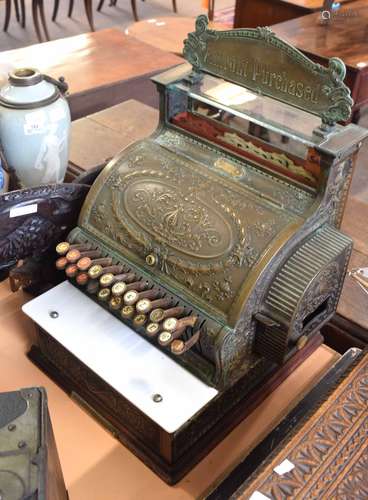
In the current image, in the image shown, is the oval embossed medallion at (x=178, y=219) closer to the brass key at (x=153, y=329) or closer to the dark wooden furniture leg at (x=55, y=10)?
the brass key at (x=153, y=329)

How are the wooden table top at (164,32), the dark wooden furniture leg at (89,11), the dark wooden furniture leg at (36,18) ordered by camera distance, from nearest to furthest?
the wooden table top at (164,32)
the dark wooden furniture leg at (36,18)
the dark wooden furniture leg at (89,11)

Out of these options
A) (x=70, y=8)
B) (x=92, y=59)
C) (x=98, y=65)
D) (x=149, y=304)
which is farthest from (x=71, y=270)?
(x=70, y=8)

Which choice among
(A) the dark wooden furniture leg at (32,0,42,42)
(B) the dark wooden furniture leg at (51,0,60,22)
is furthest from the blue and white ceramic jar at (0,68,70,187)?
(B) the dark wooden furniture leg at (51,0,60,22)

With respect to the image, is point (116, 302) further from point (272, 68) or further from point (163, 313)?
point (272, 68)

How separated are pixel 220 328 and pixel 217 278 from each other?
0.13 meters

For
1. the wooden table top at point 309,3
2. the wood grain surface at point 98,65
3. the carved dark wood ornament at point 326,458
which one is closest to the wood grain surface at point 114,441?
the carved dark wood ornament at point 326,458

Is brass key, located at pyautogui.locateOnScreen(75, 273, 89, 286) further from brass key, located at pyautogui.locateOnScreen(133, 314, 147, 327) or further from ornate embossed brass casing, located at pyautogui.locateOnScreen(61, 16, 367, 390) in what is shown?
brass key, located at pyautogui.locateOnScreen(133, 314, 147, 327)

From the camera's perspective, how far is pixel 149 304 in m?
1.50

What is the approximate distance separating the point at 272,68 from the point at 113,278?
0.70 m

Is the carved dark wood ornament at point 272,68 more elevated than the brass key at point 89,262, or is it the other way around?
the carved dark wood ornament at point 272,68

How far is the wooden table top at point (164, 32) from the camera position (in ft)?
13.5

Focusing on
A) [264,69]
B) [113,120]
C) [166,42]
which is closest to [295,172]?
[264,69]

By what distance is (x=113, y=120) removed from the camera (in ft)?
9.11

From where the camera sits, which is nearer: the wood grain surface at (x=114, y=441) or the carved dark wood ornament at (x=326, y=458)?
the carved dark wood ornament at (x=326, y=458)
